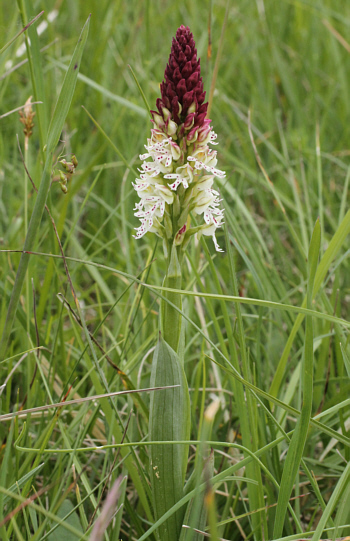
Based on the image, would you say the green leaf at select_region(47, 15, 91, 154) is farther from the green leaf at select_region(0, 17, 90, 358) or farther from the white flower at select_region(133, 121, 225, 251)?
the white flower at select_region(133, 121, 225, 251)

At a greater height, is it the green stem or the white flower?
the white flower

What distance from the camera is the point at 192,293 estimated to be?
1208 millimetres

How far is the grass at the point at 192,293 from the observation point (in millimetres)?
1395

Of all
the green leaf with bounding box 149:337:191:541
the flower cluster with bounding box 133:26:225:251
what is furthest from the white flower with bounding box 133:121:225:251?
the green leaf with bounding box 149:337:191:541

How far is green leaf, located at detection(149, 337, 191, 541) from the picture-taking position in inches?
53.9

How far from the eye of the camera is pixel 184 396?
1.42m

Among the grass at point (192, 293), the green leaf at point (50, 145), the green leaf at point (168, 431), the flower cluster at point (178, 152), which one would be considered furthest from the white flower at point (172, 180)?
the green leaf at point (168, 431)

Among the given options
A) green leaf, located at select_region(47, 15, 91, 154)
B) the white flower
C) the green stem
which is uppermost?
green leaf, located at select_region(47, 15, 91, 154)

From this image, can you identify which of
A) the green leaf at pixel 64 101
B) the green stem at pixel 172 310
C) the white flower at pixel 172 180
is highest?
the green leaf at pixel 64 101

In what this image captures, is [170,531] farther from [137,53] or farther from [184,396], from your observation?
[137,53]

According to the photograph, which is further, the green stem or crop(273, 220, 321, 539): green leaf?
the green stem

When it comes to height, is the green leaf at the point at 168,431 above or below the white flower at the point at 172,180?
below

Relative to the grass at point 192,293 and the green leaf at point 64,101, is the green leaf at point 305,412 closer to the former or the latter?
the grass at point 192,293

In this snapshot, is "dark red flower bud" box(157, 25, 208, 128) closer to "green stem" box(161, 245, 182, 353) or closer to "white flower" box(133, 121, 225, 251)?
"white flower" box(133, 121, 225, 251)
